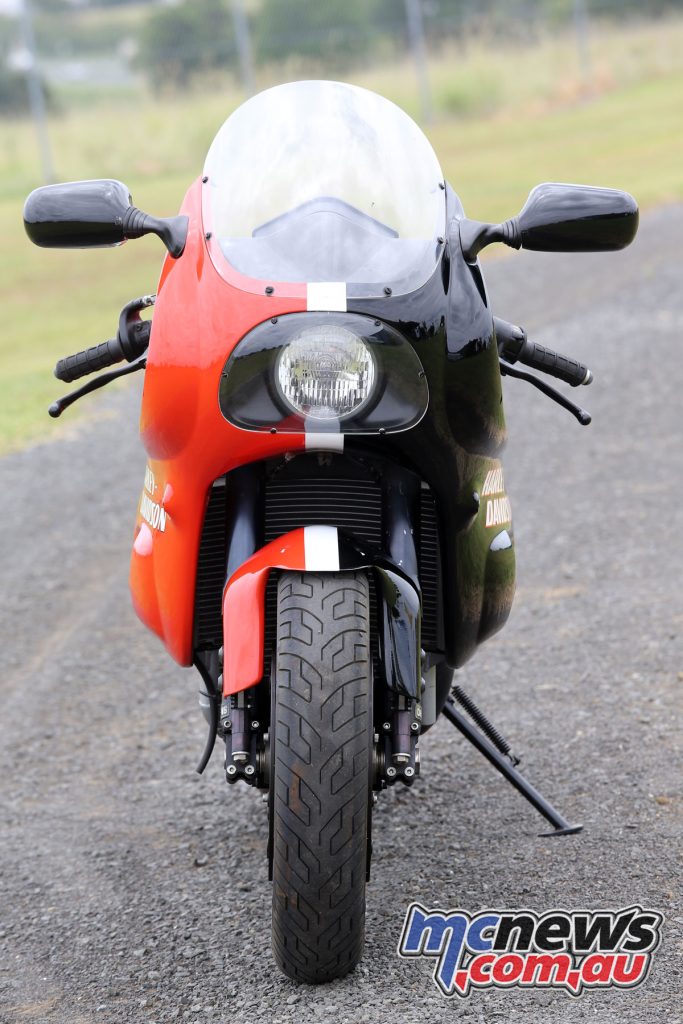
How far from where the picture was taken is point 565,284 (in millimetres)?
13031

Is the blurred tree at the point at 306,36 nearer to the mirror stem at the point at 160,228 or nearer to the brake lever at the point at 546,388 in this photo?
the brake lever at the point at 546,388

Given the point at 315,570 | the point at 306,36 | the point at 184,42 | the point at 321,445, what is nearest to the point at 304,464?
the point at 321,445

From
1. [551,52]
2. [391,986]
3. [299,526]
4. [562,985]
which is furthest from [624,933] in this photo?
[551,52]

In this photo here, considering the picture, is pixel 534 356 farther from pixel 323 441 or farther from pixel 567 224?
pixel 323 441

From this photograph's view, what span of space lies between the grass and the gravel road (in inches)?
145

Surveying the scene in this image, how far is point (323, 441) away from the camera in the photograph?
289 centimetres

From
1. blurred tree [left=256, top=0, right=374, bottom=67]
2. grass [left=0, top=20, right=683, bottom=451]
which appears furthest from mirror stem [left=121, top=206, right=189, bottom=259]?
blurred tree [left=256, top=0, right=374, bottom=67]

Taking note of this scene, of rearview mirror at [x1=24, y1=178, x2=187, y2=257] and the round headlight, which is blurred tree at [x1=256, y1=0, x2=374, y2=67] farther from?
the round headlight

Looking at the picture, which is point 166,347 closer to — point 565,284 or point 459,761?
point 459,761

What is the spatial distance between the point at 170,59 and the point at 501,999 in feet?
69.2

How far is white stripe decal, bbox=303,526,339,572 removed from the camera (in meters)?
2.86

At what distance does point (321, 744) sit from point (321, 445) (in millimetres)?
583

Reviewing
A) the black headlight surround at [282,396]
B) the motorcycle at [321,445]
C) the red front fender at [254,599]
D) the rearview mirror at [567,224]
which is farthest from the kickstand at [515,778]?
the rearview mirror at [567,224]

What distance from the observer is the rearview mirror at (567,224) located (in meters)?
3.09
